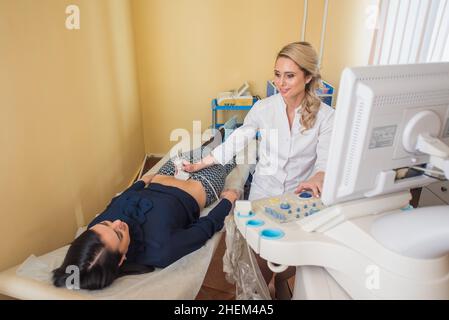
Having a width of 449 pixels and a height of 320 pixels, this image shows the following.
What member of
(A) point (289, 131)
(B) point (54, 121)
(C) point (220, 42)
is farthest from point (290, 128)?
(C) point (220, 42)

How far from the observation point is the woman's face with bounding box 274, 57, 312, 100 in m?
1.41

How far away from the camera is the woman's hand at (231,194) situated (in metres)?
1.70

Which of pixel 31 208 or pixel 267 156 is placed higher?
pixel 267 156

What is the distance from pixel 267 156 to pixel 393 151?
2.61 ft

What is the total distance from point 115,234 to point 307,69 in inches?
40.1

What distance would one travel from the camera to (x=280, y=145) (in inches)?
60.1

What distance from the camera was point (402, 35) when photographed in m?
2.49

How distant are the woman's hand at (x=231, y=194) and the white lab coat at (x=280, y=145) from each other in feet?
0.40

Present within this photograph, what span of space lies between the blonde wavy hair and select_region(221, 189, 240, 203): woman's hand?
0.52 m

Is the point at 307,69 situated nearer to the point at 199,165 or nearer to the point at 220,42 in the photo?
the point at 199,165
